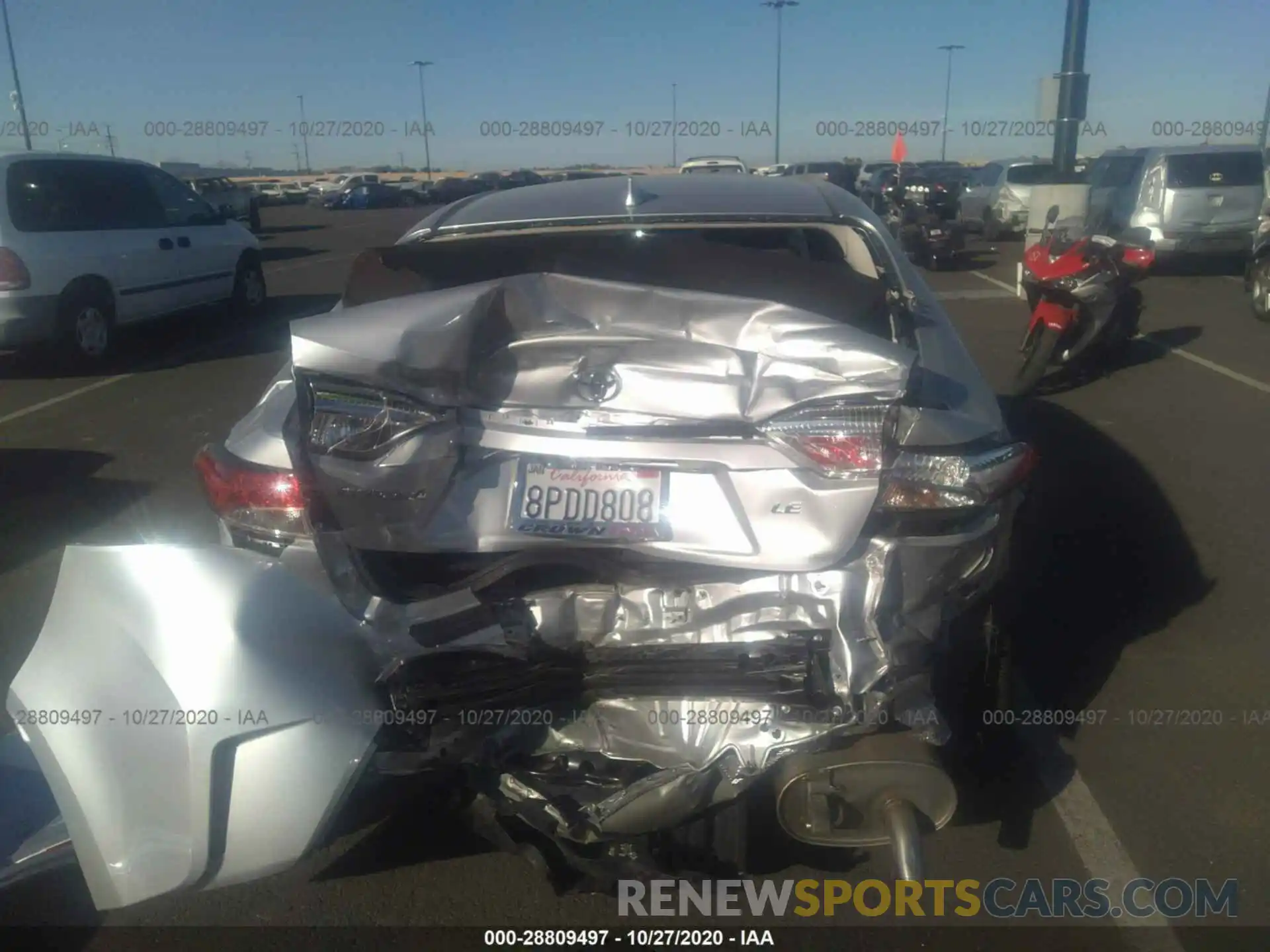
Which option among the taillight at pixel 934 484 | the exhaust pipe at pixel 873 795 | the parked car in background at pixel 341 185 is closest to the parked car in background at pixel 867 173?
the parked car in background at pixel 341 185

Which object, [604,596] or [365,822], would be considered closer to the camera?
[365,822]

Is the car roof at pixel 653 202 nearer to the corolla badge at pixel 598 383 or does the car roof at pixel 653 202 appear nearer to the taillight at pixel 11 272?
the corolla badge at pixel 598 383

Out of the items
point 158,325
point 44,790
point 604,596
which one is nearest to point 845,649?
point 604,596

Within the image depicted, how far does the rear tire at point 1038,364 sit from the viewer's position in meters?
Answer: 8.53

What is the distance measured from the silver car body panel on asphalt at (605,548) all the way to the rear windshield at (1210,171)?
14583mm

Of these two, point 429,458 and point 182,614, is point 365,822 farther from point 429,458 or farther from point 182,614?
point 429,458

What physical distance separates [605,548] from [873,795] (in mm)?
842

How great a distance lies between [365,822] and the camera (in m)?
2.61

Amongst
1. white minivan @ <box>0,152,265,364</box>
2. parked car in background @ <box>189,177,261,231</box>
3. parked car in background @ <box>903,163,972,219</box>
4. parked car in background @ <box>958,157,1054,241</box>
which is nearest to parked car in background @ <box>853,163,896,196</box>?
parked car in background @ <box>903,163,972,219</box>

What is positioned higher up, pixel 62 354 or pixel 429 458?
pixel 429 458

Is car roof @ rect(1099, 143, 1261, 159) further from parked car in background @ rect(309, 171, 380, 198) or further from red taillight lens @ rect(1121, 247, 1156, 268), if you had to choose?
parked car in background @ rect(309, 171, 380, 198)

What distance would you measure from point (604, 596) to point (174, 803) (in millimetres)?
1068

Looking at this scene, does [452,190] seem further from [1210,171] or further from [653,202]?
[653,202]

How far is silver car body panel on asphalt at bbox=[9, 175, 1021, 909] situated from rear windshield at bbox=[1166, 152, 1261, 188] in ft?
47.8
